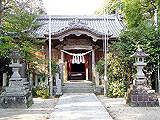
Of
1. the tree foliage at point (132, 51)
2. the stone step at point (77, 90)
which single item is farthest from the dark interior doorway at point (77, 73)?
the tree foliage at point (132, 51)

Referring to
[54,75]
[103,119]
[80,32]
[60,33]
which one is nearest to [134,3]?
[80,32]

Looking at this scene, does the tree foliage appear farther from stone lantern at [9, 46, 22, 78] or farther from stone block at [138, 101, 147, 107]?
stone lantern at [9, 46, 22, 78]

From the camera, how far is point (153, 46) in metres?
9.52

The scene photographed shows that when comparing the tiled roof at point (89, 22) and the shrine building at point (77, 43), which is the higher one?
the tiled roof at point (89, 22)

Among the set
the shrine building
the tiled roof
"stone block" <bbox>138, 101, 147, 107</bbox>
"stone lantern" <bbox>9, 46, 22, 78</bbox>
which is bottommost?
"stone block" <bbox>138, 101, 147, 107</bbox>

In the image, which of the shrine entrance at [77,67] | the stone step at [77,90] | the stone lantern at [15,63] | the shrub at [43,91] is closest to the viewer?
the stone lantern at [15,63]

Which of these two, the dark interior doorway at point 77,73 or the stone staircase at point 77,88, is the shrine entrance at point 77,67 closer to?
the dark interior doorway at point 77,73

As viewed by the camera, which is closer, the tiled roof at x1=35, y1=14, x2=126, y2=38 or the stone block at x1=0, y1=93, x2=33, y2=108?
the stone block at x1=0, y1=93, x2=33, y2=108

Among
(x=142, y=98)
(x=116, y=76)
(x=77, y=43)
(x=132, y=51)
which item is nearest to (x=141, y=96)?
(x=142, y=98)

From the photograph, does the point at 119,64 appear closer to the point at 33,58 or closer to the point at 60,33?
the point at 60,33

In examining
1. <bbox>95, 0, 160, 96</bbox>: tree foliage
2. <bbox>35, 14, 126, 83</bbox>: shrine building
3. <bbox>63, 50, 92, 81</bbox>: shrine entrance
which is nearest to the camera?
<bbox>95, 0, 160, 96</bbox>: tree foliage

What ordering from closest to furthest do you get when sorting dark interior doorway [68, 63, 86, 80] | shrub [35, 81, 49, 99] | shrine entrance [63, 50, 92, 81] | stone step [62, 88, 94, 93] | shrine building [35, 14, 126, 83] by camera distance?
shrub [35, 81, 49, 99], stone step [62, 88, 94, 93], shrine building [35, 14, 126, 83], shrine entrance [63, 50, 92, 81], dark interior doorway [68, 63, 86, 80]

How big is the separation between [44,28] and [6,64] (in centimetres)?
498

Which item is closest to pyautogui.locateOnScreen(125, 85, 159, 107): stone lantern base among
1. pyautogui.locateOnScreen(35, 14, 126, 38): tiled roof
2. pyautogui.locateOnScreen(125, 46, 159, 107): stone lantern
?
pyautogui.locateOnScreen(125, 46, 159, 107): stone lantern
